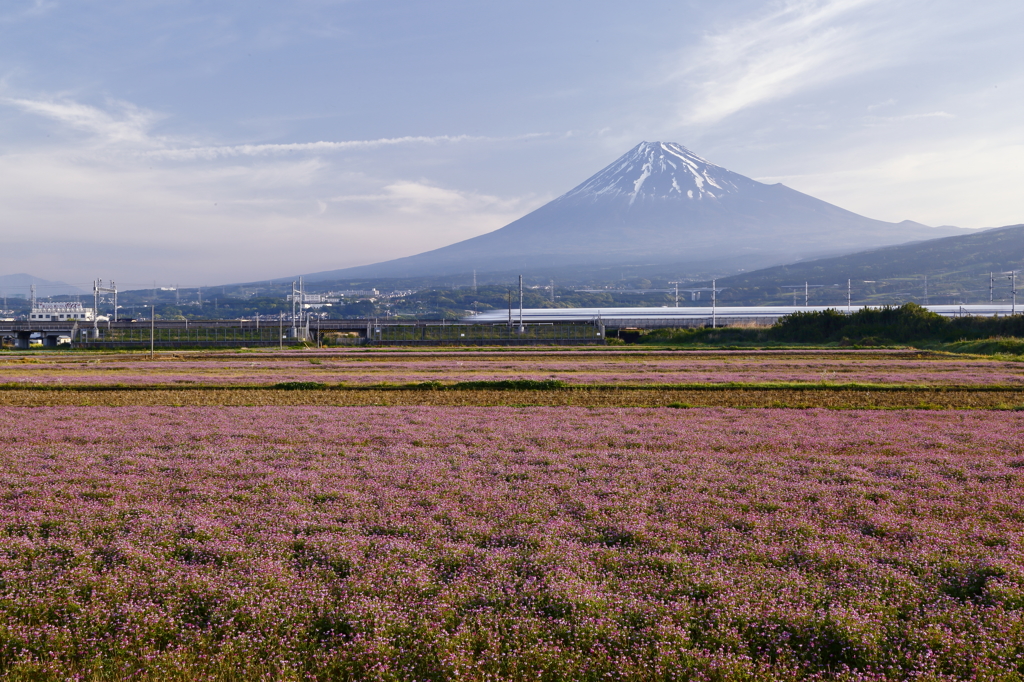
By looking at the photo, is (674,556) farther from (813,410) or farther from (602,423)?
(813,410)

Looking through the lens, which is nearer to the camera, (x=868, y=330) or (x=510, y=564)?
(x=510, y=564)

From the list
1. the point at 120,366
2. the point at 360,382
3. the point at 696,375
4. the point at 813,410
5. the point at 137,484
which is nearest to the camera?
the point at 137,484

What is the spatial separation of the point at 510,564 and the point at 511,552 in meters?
0.32

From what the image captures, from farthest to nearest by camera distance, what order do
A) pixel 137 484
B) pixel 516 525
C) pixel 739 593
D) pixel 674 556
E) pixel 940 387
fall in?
pixel 940 387
pixel 137 484
pixel 516 525
pixel 674 556
pixel 739 593

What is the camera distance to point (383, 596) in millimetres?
6434

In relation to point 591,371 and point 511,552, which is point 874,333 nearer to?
point 591,371

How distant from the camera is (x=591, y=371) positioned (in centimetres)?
3569

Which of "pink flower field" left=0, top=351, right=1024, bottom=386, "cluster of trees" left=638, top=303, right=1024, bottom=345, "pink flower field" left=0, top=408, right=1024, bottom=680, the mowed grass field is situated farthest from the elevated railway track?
"pink flower field" left=0, top=408, right=1024, bottom=680

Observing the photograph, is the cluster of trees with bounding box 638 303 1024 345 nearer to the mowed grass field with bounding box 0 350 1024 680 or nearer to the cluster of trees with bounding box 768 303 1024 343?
the cluster of trees with bounding box 768 303 1024 343

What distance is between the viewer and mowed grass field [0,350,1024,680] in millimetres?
5480

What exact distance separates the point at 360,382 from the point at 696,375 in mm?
16560

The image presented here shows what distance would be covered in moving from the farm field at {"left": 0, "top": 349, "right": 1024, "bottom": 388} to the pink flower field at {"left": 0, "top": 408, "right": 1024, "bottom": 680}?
1794 centimetres

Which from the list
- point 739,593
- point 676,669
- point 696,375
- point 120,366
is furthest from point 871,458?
point 120,366

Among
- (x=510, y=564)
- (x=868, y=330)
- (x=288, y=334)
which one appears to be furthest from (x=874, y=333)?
(x=510, y=564)
